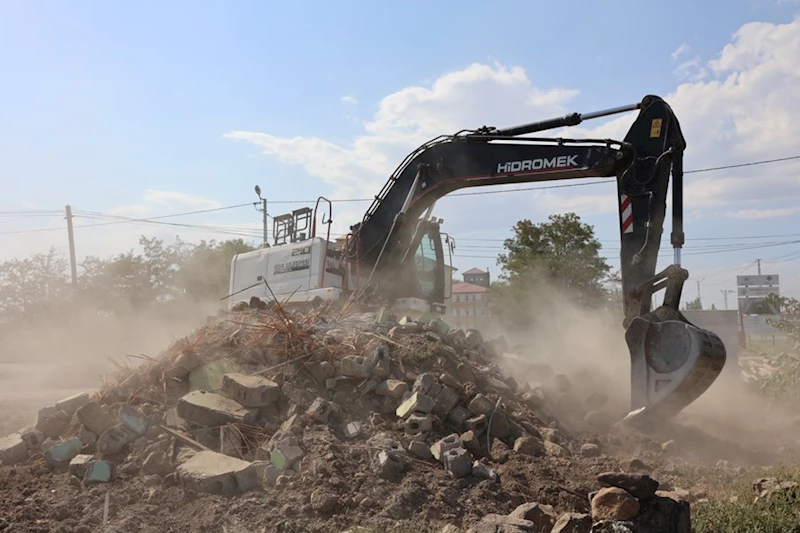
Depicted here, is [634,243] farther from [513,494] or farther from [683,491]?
[513,494]

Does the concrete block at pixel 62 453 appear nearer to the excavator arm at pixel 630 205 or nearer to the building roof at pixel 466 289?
the excavator arm at pixel 630 205

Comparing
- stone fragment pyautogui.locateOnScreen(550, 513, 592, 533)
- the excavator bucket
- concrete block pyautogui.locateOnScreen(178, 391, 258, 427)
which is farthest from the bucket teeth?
concrete block pyautogui.locateOnScreen(178, 391, 258, 427)

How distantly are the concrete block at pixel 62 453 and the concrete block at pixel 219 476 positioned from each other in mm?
1450

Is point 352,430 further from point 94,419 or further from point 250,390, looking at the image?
A: point 94,419

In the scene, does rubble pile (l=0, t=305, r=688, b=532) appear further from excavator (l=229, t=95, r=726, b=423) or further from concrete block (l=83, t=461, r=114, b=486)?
excavator (l=229, t=95, r=726, b=423)

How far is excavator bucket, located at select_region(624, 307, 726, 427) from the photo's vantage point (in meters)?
7.44

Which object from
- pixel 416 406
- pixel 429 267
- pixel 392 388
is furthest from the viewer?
pixel 429 267

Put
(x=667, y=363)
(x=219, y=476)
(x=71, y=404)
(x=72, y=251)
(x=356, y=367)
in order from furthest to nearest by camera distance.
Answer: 1. (x=72, y=251)
2. (x=71, y=404)
3. (x=667, y=363)
4. (x=356, y=367)
5. (x=219, y=476)

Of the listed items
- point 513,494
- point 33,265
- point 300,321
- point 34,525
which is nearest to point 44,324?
point 33,265

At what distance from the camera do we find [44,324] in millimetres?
27469

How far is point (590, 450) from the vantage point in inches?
282

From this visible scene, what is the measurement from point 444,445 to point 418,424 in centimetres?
51

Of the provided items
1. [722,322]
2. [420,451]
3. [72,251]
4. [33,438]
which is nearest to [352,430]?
[420,451]

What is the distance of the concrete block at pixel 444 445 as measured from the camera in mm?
6277
